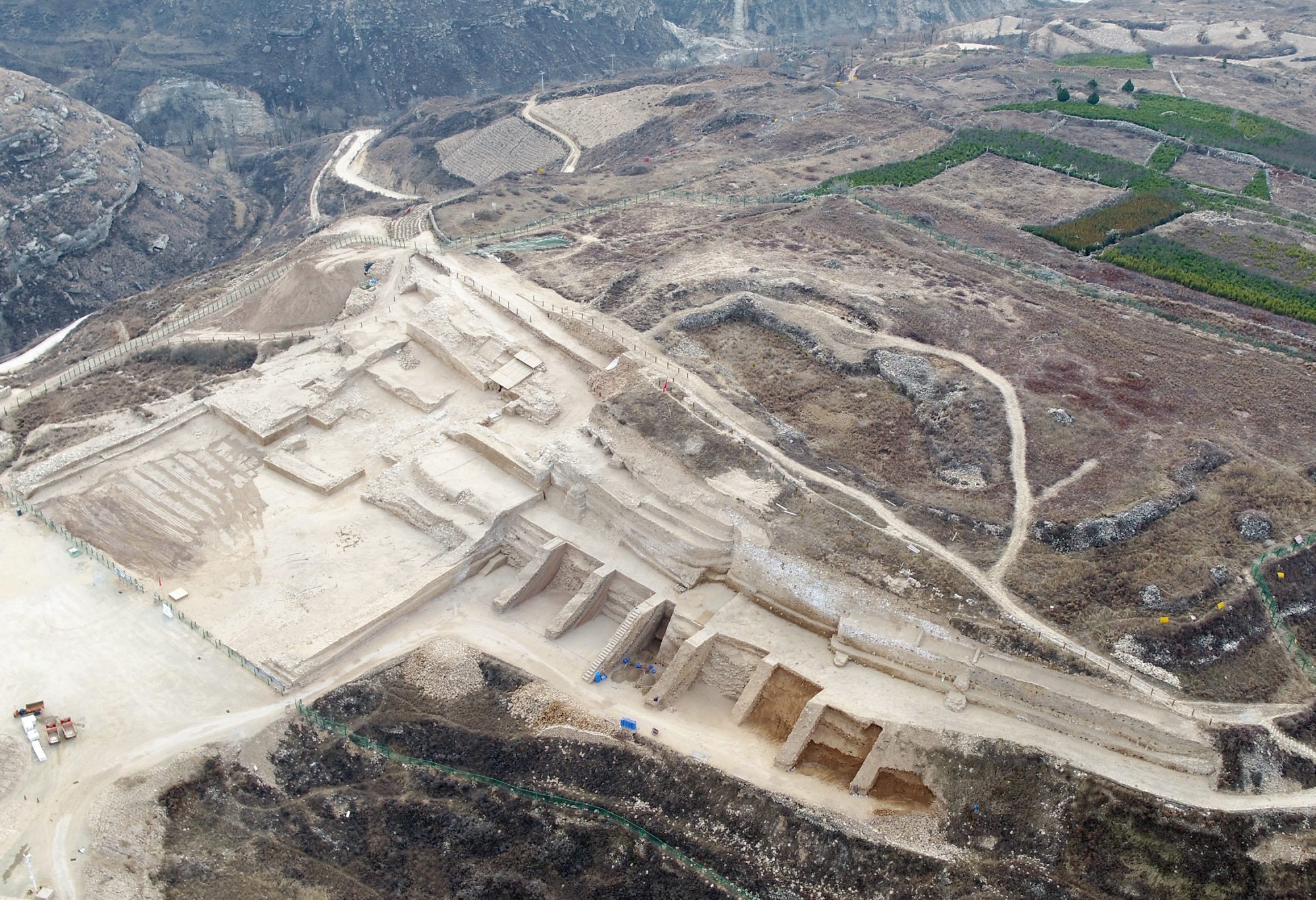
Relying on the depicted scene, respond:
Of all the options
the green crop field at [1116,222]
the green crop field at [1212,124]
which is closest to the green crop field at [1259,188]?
the green crop field at [1212,124]

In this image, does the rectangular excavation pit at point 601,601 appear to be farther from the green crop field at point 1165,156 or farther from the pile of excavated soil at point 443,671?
the green crop field at point 1165,156

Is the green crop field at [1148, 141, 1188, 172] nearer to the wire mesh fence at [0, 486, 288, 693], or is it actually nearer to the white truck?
the wire mesh fence at [0, 486, 288, 693]

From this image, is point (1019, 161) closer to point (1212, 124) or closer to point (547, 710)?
point (1212, 124)

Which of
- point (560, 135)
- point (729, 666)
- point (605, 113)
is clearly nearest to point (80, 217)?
point (560, 135)

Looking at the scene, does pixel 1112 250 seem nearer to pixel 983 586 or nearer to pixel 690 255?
pixel 690 255

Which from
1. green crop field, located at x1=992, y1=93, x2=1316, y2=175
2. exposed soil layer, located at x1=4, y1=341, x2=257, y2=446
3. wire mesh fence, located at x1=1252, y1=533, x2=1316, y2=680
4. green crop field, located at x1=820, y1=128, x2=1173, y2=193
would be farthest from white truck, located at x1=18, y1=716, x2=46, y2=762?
green crop field, located at x1=992, y1=93, x2=1316, y2=175
